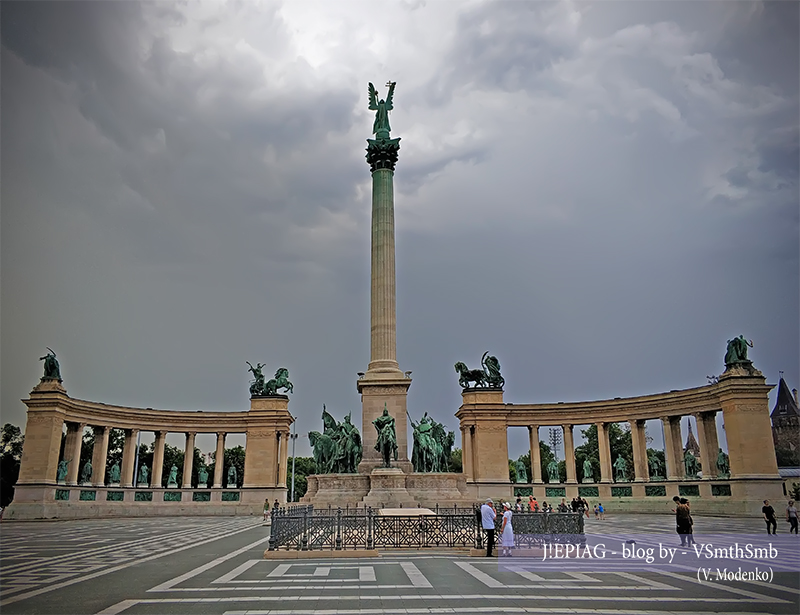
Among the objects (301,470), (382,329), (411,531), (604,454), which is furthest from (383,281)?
(301,470)

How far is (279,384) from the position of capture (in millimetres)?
72688

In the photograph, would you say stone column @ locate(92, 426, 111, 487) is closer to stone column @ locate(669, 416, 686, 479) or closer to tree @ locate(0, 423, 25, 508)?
tree @ locate(0, 423, 25, 508)

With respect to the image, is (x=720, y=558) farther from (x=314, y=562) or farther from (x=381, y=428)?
(x=381, y=428)

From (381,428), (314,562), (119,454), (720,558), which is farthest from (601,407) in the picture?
(119,454)

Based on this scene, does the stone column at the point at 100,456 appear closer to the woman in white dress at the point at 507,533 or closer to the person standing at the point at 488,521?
the person standing at the point at 488,521

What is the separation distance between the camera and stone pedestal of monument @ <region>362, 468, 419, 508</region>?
34875 mm

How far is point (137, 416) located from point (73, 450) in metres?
7.14

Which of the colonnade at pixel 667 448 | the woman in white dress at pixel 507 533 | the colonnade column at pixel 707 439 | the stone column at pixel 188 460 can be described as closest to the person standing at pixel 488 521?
the woman in white dress at pixel 507 533

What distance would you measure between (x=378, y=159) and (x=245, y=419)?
37.1 m

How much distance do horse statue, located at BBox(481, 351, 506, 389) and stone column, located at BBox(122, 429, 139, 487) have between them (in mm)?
39407

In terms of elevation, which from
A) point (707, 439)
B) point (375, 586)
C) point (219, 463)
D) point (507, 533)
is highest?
point (707, 439)

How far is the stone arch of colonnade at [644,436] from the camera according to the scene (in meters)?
53.9

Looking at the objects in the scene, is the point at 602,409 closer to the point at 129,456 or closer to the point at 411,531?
the point at 411,531

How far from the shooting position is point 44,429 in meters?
58.3
